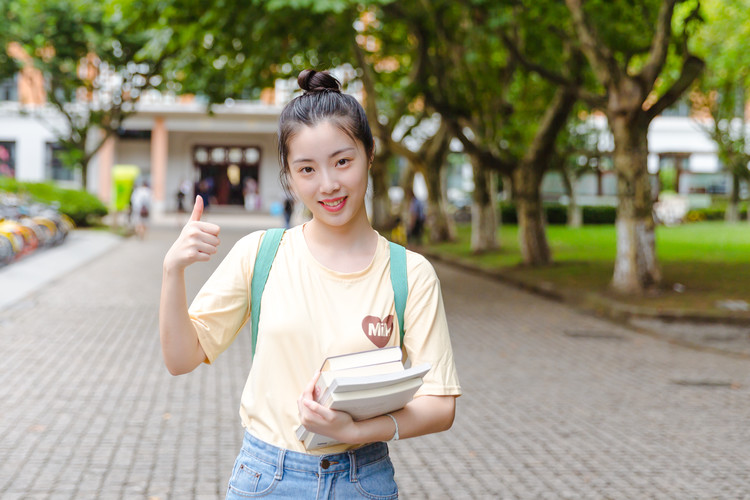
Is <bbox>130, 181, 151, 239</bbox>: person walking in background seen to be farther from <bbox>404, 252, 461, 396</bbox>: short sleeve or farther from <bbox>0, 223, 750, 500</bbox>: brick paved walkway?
<bbox>404, 252, 461, 396</bbox>: short sleeve

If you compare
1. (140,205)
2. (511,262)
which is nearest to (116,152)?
(140,205)

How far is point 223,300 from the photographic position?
2.17 meters

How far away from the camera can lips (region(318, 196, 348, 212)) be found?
2.10 meters

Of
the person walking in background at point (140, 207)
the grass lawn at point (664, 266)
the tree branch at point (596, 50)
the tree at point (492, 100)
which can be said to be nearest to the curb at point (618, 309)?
the grass lawn at point (664, 266)

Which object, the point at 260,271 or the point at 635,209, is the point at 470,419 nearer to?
the point at 260,271

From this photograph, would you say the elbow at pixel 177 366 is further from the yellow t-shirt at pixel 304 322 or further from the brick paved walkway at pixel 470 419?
the brick paved walkway at pixel 470 419

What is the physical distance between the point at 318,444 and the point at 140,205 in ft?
88.3

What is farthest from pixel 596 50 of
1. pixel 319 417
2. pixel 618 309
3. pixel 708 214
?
pixel 708 214

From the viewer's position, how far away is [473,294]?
15320mm

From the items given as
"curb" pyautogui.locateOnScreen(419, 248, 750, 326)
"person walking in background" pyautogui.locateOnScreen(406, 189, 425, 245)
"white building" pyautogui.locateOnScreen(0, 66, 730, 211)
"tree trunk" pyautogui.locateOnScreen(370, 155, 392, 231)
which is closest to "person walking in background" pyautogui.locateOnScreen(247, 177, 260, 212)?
"white building" pyautogui.locateOnScreen(0, 66, 730, 211)

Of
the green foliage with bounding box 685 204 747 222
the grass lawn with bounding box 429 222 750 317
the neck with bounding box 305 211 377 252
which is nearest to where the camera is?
the neck with bounding box 305 211 377 252

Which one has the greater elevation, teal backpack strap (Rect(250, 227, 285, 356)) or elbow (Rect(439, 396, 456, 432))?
teal backpack strap (Rect(250, 227, 285, 356))

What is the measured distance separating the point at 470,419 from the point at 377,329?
4.78m

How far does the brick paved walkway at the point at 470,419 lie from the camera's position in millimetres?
5133
